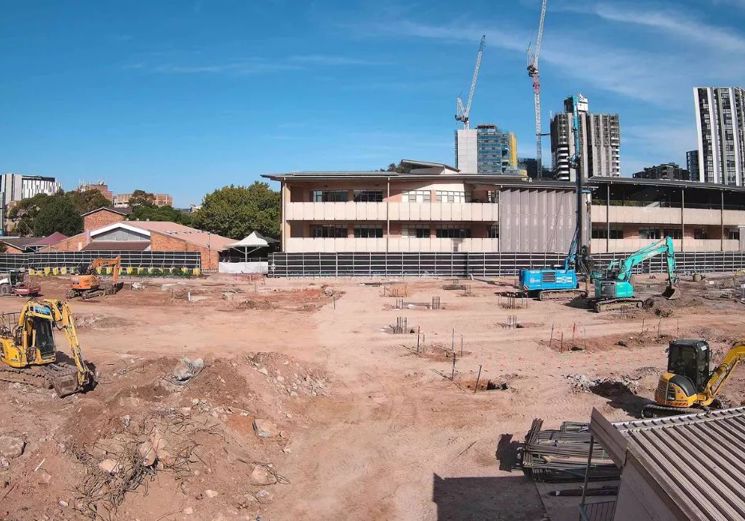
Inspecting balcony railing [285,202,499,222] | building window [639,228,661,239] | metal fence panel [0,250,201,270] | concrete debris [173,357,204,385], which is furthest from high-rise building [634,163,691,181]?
concrete debris [173,357,204,385]

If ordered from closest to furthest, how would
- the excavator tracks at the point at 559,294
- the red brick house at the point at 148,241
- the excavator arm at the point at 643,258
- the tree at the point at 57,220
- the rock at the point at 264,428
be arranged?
the rock at the point at 264,428, the excavator arm at the point at 643,258, the excavator tracks at the point at 559,294, the red brick house at the point at 148,241, the tree at the point at 57,220

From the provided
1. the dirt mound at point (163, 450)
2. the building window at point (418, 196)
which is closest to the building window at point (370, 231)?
the building window at point (418, 196)

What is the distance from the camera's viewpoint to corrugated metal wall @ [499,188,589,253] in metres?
52.2

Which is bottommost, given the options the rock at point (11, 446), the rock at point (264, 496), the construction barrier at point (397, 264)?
the rock at point (264, 496)

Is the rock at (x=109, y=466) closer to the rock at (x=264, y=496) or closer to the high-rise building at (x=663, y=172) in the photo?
the rock at (x=264, y=496)

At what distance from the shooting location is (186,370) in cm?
1645

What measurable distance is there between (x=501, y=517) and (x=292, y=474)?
4.76 m

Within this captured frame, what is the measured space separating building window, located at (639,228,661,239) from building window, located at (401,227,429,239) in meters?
24.9

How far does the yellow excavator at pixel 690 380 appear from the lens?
13.9 meters

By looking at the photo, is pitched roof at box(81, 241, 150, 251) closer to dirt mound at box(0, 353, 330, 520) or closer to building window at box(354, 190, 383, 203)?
building window at box(354, 190, 383, 203)

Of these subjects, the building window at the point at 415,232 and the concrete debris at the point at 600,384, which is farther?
the building window at the point at 415,232

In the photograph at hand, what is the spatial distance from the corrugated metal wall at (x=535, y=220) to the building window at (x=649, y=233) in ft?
38.2

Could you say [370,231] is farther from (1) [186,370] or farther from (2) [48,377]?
(2) [48,377]

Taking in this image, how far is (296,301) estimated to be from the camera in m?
36.0
